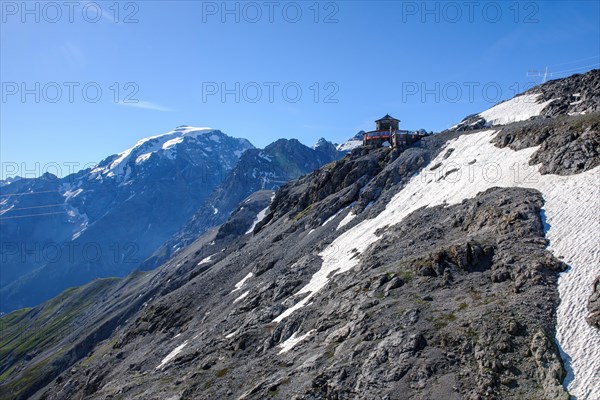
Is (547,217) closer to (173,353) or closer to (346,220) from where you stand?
(346,220)

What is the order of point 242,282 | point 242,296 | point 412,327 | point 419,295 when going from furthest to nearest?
1. point 242,282
2. point 242,296
3. point 419,295
4. point 412,327

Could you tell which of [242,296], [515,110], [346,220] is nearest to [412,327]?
[242,296]

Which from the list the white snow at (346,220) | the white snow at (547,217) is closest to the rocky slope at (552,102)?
the white snow at (547,217)

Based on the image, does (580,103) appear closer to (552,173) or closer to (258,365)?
(552,173)

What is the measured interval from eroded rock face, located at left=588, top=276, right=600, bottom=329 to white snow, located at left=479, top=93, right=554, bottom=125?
232ft

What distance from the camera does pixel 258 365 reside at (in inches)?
1644

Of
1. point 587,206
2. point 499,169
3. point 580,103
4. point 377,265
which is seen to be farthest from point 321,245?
point 580,103

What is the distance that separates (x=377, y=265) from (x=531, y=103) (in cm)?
7282

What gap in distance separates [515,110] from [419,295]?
7850 centimetres

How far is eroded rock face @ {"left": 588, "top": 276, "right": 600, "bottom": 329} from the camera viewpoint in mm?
27250

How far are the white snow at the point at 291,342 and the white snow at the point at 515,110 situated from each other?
71.4 metres

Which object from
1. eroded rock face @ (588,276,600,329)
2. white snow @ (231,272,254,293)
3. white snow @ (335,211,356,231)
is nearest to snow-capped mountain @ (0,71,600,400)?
eroded rock face @ (588,276,600,329)

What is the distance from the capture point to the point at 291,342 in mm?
43531

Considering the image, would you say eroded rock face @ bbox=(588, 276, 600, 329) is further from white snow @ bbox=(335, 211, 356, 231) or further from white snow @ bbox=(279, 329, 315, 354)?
white snow @ bbox=(335, 211, 356, 231)
